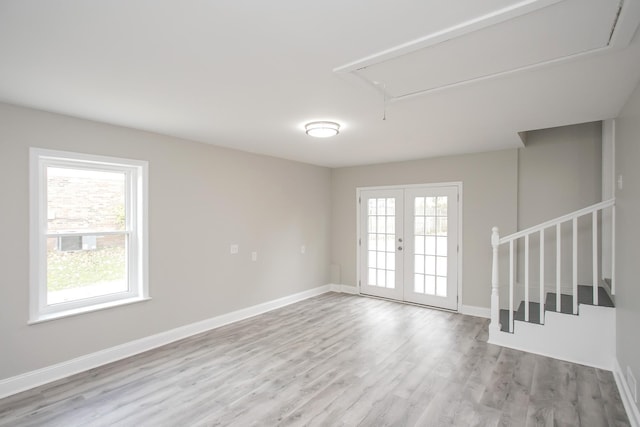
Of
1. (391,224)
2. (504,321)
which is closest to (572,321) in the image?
(504,321)

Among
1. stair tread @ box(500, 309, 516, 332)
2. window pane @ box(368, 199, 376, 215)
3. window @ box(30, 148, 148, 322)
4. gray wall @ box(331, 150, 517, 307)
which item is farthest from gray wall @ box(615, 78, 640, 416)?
window @ box(30, 148, 148, 322)

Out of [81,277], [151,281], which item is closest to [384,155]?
[151,281]

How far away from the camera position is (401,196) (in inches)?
228

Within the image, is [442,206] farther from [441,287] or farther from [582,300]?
[582,300]

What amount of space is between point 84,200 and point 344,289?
15.0ft

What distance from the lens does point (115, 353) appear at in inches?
137

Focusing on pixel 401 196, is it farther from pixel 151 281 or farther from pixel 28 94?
pixel 28 94

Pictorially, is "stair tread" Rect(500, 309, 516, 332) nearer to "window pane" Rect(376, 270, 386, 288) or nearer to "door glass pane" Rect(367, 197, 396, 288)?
"door glass pane" Rect(367, 197, 396, 288)

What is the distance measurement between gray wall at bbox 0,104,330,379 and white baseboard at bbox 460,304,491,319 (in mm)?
2571

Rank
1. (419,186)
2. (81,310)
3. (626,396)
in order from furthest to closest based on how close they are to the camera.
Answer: (419,186)
(81,310)
(626,396)

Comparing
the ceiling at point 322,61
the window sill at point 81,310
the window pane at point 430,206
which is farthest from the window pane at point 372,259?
the window sill at point 81,310

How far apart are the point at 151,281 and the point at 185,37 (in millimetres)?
2956

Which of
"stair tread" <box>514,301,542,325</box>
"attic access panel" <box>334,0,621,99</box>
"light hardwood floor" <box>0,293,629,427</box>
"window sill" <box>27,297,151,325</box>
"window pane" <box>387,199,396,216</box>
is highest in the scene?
"attic access panel" <box>334,0,621,99</box>

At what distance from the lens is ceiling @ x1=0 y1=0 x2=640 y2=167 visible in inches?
61.3
